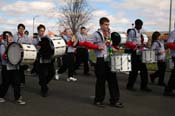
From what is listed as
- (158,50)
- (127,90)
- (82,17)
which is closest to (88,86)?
(127,90)

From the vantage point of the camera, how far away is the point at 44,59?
1141 cm

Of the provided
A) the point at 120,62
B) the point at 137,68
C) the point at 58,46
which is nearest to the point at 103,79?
the point at 120,62

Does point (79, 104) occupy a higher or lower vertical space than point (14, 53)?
lower

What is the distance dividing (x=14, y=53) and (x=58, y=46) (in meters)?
1.39

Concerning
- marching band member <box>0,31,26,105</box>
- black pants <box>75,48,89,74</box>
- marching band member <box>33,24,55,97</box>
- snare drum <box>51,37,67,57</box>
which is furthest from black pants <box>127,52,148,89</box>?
black pants <box>75,48,89,74</box>

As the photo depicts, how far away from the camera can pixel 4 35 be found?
10445mm

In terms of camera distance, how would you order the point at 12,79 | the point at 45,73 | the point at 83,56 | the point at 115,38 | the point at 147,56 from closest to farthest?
the point at 115,38
the point at 12,79
the point at 45,73
the point at 147,56
the point at 83,56

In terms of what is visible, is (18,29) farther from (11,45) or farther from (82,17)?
(82,17)

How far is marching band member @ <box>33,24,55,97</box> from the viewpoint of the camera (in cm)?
1117

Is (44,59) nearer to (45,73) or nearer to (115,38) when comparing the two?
(45,73)

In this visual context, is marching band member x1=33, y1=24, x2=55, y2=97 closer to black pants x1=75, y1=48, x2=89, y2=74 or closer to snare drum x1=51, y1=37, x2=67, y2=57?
snare drum x1=51, y1=37, x2=67, y2=57

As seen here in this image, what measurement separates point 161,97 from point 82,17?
4936 cm

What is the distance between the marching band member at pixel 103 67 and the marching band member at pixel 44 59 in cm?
168

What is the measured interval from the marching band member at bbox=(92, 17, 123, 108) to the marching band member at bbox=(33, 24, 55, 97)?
168 cm
